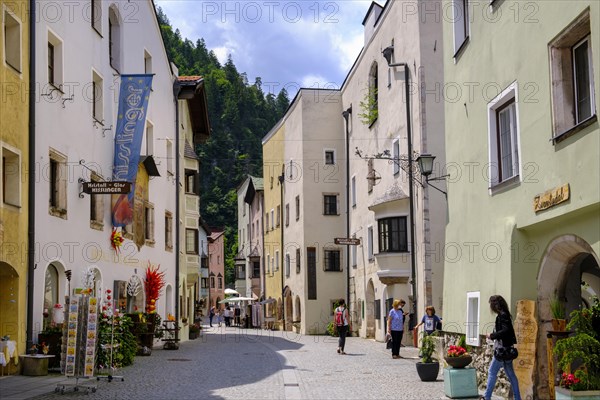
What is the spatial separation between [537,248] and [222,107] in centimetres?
7502

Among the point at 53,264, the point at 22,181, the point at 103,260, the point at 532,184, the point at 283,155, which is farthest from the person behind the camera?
the point at 283,155

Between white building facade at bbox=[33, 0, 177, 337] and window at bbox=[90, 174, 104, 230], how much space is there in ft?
0.09

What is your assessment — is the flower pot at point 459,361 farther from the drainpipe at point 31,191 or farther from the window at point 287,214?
the window at point 287,214

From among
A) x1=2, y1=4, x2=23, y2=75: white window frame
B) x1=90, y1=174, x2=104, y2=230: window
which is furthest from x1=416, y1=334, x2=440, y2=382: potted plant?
x1=2, y1=4, x2=23, y2=75: white window frame

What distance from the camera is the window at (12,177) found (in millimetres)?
16969

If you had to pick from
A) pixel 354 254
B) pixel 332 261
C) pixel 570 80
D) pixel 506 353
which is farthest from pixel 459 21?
pixel 332 261

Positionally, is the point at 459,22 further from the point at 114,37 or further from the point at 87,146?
the point at 114,37

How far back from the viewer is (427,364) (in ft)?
54.3

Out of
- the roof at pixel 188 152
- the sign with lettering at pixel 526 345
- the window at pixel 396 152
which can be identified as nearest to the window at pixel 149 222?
the roof at pixel 188 152

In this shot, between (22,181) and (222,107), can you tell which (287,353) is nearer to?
(22,181)

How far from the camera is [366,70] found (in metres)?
39.4

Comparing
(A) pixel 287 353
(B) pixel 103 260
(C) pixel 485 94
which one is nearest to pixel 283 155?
(A) pixel 287 353

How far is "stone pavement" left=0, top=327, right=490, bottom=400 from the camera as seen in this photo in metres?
14.5

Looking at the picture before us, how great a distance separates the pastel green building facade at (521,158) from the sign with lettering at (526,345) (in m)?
0.13
